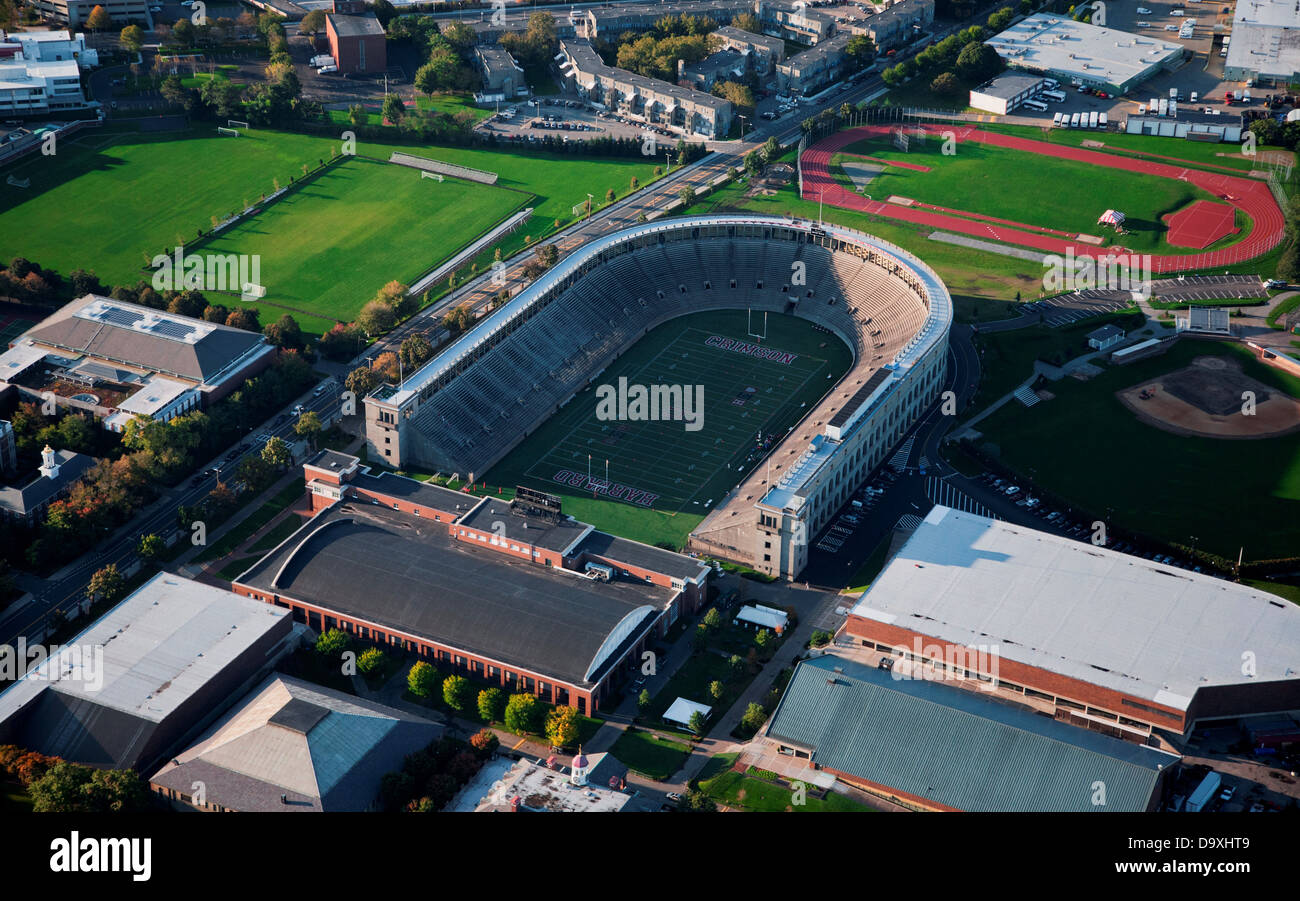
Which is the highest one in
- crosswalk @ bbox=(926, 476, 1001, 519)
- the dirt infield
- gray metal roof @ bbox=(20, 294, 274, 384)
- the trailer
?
gray metal roof @ bbox=(20, 294, 274, 384)

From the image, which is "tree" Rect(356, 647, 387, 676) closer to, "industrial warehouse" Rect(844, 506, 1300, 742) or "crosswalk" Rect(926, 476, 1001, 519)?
"industrial warehouse" Rect(844, 506, 1300, 742)

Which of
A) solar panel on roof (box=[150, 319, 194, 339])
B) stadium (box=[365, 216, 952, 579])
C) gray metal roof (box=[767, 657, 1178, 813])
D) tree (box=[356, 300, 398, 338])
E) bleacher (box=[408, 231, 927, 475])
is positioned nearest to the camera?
gray metal roof (box=[767, 657, 1178, 813])

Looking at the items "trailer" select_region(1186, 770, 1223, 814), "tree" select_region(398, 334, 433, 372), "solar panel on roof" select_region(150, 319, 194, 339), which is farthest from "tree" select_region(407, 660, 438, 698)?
"solar panel on roof" select_region(150, 319, 194, 339)

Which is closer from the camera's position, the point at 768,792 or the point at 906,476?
the point at 768,792

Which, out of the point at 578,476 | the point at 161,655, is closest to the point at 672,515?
the point at 578,476

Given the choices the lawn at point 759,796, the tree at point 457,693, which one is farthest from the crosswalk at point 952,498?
the tree at point 457,693

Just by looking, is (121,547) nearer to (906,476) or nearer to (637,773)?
(637,773)

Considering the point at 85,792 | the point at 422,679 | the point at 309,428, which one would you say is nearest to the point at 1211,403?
the point at 422,679

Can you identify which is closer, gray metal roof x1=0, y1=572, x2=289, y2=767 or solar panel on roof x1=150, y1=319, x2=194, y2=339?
gray metal roof x1=0, y1=572, x2=289, y2=767
